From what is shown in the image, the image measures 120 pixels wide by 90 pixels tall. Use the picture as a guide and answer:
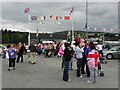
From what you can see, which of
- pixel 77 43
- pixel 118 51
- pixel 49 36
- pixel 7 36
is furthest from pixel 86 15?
pixel 7 36

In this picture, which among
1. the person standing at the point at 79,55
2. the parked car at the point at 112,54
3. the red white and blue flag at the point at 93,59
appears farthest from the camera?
the parked car at the point at 112,54

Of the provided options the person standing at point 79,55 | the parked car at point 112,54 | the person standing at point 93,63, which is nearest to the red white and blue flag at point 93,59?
the person standing at point 93,63

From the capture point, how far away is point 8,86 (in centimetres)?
933

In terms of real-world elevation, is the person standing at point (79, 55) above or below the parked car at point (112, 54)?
above

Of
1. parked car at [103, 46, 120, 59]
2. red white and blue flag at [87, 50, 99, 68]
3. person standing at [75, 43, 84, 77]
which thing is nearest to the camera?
red white and blue flag at [87, 50, 99, 68]

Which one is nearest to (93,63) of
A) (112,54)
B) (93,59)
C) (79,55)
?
(93,59)

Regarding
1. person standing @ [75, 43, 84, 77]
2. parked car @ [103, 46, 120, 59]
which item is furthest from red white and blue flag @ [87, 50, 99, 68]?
parked car @ [103, 46, 120, 59]

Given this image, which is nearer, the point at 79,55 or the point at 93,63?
the point at 93,63

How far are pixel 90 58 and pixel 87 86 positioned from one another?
1.45m

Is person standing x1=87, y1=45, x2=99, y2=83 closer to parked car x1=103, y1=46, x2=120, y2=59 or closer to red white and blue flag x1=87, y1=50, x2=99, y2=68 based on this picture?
red white and blue flag x1=87, y1=50, x2=99, y2=68

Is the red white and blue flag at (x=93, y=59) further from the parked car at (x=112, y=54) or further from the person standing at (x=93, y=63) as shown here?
the parked car at (x=112, y=54)

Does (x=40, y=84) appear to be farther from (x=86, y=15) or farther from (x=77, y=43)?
(x=86, y=15)

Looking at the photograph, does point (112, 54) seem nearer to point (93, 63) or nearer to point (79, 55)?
point (79, 55)

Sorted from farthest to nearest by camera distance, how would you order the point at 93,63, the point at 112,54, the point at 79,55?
the point at 112,54 < the point at 79,55 < the point at 93,63
